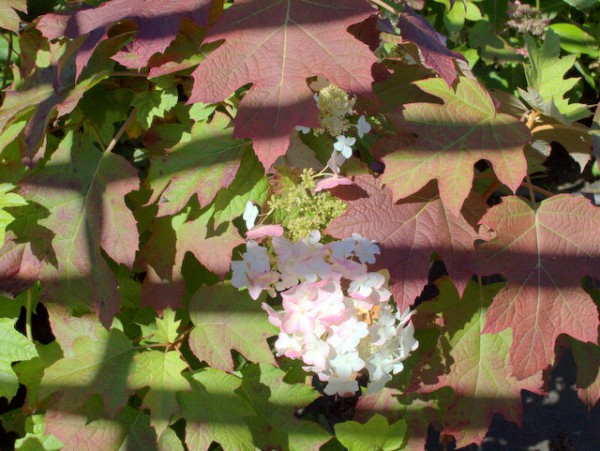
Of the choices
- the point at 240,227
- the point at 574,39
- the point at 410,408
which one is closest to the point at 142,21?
the point at 240,227

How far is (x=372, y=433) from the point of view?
1.43 meters

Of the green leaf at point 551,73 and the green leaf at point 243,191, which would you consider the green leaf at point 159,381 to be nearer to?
the green leaf at point 243,191

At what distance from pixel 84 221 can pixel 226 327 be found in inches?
15.3

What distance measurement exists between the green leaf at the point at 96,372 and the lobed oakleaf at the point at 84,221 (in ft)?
0.39

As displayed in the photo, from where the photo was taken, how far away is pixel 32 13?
6.03 feet

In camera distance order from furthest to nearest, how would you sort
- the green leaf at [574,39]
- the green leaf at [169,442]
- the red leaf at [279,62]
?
1. the green leaf at [574,39]
2. the green leaf at [169,442]
3. the red leaf at [279,62]

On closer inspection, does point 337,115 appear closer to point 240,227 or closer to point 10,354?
point 240,227

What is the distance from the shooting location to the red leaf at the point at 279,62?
1163mm

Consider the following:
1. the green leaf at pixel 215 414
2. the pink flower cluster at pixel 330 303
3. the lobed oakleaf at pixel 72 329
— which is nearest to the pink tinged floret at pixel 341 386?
the pink flower cluster at pixel 330 303

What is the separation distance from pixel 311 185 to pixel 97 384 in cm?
61

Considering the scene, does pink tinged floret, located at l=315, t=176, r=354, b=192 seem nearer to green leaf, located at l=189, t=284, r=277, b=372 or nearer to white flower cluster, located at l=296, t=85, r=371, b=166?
white flower cluster, located at l=296, t=85, r=371, b=166

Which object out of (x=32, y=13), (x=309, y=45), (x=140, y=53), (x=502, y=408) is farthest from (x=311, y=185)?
(x=32, y=13)

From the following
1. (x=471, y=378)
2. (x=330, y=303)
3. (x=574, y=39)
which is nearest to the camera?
(x=330, y=303)

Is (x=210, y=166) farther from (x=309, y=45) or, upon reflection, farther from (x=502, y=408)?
(x=502, y=408)
